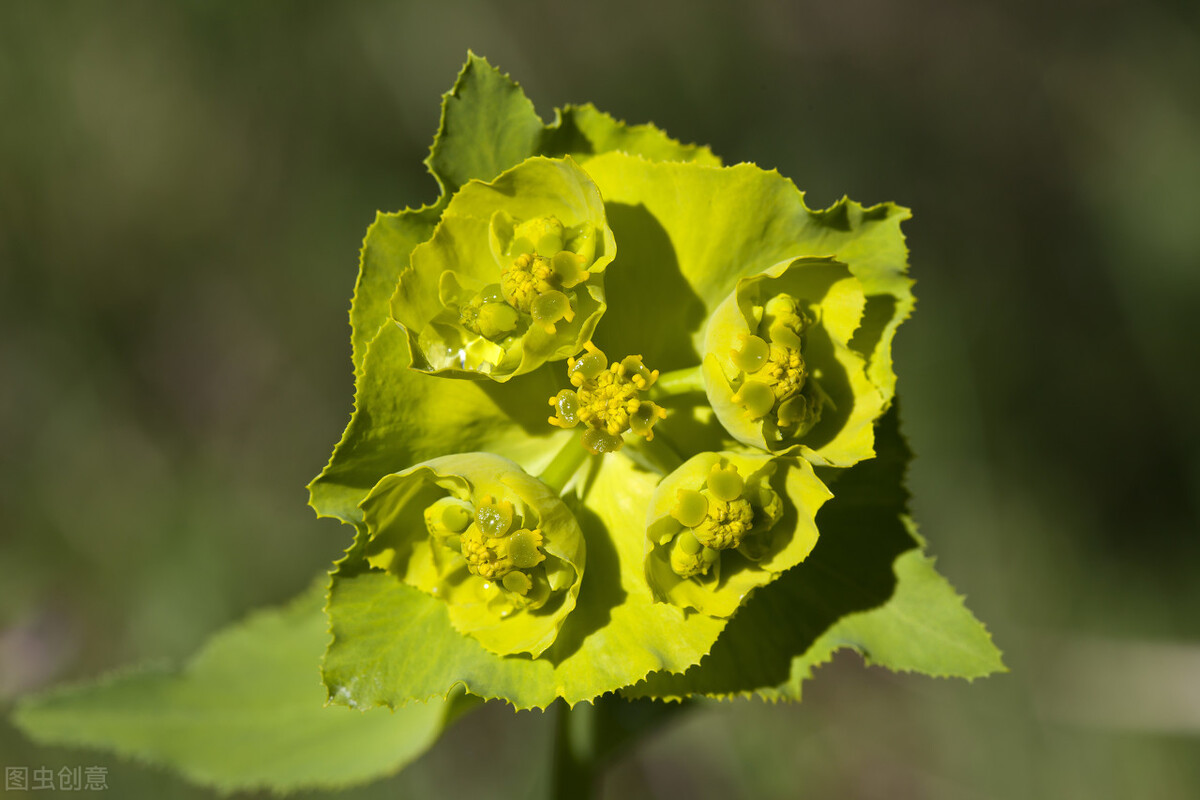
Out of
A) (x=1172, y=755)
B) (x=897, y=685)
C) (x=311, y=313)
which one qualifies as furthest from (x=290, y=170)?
(x=1172, y=755)

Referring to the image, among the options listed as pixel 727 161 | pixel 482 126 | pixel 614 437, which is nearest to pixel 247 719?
pixel 614 437

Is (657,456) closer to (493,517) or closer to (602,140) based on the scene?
(493,517)

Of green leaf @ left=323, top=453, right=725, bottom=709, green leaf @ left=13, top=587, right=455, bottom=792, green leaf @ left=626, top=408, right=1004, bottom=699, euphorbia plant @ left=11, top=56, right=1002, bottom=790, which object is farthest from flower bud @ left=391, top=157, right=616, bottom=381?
green leaf @ left=13, top=587, right=455, bottom=792

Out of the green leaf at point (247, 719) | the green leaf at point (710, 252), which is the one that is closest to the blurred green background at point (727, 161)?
the green leaf at point (247, 719)

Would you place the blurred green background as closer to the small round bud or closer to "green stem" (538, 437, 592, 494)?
"green stem" (538, 437, 592, 494)

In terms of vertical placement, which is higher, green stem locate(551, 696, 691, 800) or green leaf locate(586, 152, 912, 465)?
green leaf locate(586, 152, 912, 465)
